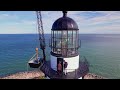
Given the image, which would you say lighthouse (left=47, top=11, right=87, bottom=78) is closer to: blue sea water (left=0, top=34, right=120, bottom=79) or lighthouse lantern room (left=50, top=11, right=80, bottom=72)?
lighthouse lantern room (left=50, top=11, right=80, bottom=72)

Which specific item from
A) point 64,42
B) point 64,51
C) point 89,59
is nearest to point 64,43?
point 64,42

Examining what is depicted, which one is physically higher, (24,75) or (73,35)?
(73,35)

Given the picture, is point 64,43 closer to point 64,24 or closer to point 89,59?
point 64,24

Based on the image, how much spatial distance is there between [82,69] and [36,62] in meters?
3.29

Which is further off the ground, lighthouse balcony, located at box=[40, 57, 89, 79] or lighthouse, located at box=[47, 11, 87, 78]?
lighthouse, located at box=[47, 11, 87, 78]

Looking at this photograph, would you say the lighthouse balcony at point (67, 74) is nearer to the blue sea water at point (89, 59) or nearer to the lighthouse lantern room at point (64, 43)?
the lighthouse lantern room at point (64, 43)

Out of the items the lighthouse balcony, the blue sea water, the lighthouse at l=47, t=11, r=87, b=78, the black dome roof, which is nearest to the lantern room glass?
the lighthouse at l=47, t=11, r=87, b=78
